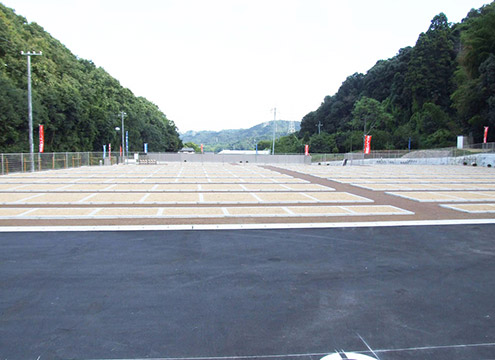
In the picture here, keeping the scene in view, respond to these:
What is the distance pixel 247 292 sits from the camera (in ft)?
16.1

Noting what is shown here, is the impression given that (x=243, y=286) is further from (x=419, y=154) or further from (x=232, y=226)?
(x=419, y=154)

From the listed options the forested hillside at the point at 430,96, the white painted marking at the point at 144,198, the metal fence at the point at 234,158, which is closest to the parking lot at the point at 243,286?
the white painted marking at the point at 144,198

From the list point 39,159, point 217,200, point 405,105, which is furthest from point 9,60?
point 405,105

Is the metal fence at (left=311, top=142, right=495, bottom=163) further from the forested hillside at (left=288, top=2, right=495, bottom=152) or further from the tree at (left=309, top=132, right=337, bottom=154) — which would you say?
the tree at (left=309, top=132, right=337, bottom=154)

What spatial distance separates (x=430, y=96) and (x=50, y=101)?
239 ft

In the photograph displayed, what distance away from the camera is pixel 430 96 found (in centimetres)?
7844

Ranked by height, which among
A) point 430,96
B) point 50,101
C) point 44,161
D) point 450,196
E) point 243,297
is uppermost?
point 430,96

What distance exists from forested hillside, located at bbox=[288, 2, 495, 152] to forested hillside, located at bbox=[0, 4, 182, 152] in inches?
1881

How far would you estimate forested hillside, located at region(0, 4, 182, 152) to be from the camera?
1692 inches

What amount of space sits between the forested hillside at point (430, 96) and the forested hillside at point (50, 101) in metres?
47.8

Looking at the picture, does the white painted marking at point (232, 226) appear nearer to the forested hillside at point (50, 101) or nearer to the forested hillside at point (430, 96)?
the forested hillside at point (50, 101)

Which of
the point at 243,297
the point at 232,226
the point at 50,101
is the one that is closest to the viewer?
the point at 243,297

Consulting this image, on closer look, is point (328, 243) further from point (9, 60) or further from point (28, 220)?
point (9, 60)

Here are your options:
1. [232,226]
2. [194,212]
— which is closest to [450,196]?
[232,226]
